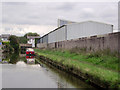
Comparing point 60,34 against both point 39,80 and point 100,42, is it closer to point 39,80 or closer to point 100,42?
point 100,42

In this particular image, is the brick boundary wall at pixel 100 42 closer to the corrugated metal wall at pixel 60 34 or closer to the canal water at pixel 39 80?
the canal water at pixel 39 80

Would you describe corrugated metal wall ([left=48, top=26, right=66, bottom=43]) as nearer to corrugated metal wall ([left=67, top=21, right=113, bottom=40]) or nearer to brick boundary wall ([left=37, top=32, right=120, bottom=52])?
corrugated metal wall ([left=67, top=21, right=113, bottom=40])

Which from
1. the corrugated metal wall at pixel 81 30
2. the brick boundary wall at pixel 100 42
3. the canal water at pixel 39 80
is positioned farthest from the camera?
the corrugated metal wall at pixel 81 30

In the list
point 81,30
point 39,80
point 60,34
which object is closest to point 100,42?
point 39,80

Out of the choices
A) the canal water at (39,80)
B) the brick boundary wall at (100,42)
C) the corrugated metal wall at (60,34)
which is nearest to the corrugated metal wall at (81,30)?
the corrugated metal wall at (60,34)

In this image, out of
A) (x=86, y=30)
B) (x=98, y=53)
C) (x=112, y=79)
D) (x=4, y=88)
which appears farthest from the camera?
(x=86, y=30)

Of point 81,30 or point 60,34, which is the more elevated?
point 81,30

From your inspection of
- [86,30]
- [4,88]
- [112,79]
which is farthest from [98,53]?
[86,30]

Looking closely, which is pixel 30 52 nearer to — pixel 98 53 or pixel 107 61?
pixel 98 53

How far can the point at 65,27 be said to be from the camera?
105 ft

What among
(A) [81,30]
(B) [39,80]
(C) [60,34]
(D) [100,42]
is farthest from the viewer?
(C) [60,34]

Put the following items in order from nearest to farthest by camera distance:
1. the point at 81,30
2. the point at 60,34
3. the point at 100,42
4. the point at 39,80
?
1. the point at 39,80
2. the point at 100,42
3. the point at 81,30
4. the point at 60,34

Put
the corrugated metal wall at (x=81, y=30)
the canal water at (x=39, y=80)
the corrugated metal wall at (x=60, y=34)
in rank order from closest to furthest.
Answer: the canal water at (x=39, y=80)
the corrugated metal wall at (x=81, y=30)
the corrugated metal wall at (x=60, y=34)

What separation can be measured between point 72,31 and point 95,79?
22698 millimetres
